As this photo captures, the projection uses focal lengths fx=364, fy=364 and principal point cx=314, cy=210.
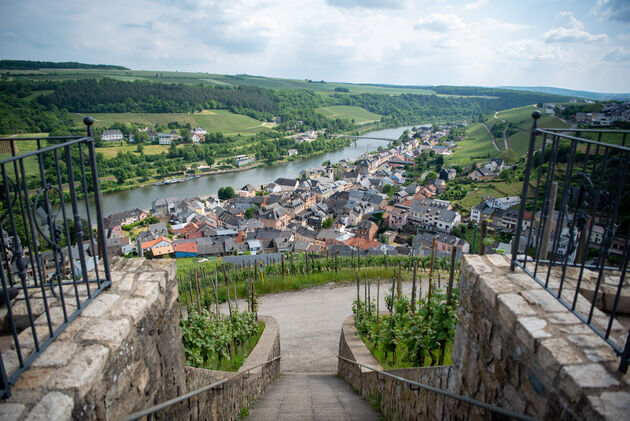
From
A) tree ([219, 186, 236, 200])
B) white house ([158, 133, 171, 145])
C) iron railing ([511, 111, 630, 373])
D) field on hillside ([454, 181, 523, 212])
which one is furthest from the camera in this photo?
white house ([158, 133, 171, 145])

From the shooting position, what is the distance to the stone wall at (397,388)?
3.25 meters

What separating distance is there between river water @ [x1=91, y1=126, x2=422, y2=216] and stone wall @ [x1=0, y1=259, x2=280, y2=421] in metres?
41.5

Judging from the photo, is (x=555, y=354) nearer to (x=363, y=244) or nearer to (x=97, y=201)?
(x=97, y=201)

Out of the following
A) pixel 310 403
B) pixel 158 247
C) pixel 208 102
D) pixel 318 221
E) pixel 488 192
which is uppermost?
pixel 208 102

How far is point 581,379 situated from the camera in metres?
1.69

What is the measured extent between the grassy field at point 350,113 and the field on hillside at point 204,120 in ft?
104

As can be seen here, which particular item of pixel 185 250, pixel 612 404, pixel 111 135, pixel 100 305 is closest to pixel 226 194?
pixel 185 250

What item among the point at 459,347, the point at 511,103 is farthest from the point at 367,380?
the point at 511,103

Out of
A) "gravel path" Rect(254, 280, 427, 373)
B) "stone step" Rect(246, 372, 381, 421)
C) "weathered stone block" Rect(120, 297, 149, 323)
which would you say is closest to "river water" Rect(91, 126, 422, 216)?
"gravel path" Rect(254, 280, 427, 373)

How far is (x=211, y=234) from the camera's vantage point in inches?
1350

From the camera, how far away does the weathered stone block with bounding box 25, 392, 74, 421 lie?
1691 mm

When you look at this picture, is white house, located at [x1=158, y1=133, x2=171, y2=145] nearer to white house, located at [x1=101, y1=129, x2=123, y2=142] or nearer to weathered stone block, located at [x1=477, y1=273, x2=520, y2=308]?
white house, located at [x1=101, y1=129, x2=123, y2=142]

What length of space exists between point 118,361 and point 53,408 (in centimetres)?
51

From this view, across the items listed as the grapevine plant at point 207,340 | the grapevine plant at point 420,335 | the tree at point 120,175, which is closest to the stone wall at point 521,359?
the grapevine plant at point 420,335
